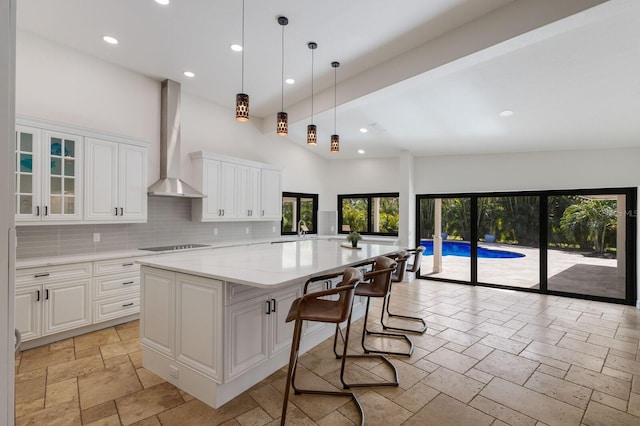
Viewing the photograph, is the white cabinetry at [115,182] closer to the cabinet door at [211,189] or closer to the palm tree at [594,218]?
the cabinet door at [211,189]

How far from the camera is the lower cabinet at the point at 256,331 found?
7.38 feet

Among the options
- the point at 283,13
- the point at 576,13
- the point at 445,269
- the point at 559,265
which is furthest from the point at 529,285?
the point at 283,13

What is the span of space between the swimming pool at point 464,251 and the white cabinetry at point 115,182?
523 cm

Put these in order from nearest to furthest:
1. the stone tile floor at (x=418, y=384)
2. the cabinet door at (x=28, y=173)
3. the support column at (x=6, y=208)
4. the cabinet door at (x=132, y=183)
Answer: the support column at (x=6, y=208), the stone tile floor at (x=418, y=384), the cabinet door at (x=28, y=173), the cabinet door at (x=132, y=183)

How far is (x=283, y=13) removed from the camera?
3023 mm

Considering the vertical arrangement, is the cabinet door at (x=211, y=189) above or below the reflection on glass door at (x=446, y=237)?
above

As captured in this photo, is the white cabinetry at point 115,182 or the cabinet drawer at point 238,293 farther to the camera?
the white cabinetry at point 115,182

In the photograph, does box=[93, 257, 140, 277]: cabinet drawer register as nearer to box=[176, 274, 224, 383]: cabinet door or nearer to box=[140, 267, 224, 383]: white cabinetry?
box=[140, 267, 224, 383]: white cabinetry

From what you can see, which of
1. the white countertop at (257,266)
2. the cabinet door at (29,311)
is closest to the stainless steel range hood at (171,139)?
the cabinet door at (29,311)

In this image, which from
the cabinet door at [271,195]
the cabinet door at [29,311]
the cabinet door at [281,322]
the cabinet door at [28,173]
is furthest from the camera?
the cabinet door at [271,195]

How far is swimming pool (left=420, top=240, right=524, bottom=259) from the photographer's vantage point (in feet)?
20.0

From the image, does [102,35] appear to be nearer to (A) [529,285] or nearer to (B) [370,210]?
(B) [370,210]

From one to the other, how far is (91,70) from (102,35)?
67cm

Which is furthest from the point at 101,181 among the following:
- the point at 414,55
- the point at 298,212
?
the point at 298,212
